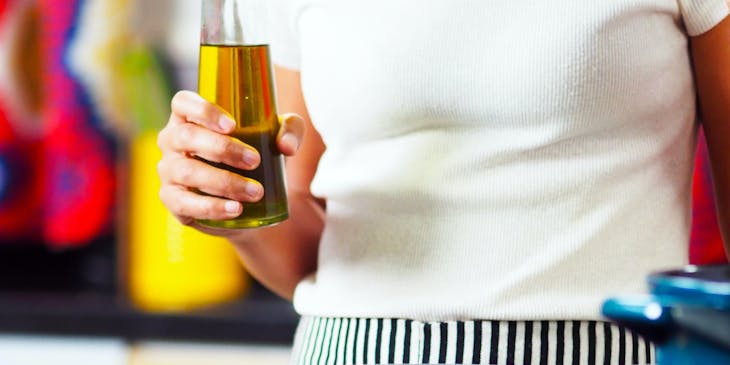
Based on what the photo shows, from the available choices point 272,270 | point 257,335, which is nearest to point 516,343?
point 272,270

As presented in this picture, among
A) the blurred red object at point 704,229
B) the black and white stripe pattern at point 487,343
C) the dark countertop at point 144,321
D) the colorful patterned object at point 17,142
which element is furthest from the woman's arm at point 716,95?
the colorful patterned object at point 17,142

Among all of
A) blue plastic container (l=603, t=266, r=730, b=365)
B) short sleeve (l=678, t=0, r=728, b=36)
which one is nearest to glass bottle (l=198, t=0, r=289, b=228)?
short sleeve (l=678, t=0, r=728, b=36)

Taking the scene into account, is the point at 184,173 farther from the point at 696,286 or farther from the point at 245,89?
the point at 696,286

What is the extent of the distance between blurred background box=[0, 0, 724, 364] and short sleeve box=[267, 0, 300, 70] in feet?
2.79

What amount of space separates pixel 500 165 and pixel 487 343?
0.45 feet

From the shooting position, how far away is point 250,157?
906 mm

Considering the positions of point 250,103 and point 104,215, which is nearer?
point 250,103

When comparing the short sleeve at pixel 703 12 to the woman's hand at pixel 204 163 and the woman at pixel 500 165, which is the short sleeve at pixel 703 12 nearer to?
the woman at pixel 500 165

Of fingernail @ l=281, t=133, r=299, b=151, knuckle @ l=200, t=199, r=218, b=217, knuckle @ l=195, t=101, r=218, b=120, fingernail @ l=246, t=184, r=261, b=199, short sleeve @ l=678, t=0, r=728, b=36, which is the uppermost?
short sleeve @ l=678, t=0, r=728, b=36

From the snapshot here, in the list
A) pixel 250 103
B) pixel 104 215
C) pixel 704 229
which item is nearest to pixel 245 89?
pixel 250 103

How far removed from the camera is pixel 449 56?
3.14 ft

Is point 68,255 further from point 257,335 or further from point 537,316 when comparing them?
point 537,316

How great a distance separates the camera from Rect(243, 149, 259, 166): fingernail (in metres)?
0.90

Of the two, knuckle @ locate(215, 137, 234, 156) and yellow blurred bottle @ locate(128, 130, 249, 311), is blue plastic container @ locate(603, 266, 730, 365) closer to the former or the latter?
knuckle @ locate(215, 137, 234, 156)
